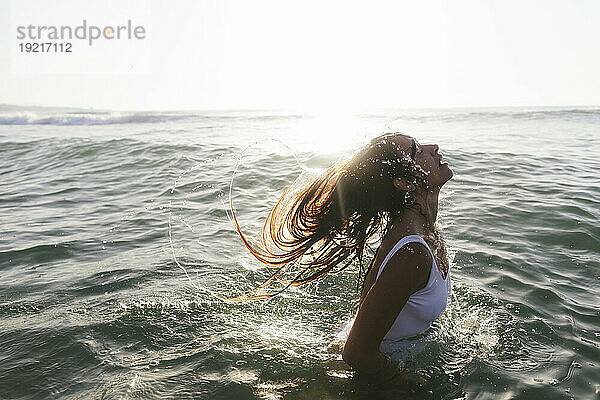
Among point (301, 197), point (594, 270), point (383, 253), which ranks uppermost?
point (301, 197)

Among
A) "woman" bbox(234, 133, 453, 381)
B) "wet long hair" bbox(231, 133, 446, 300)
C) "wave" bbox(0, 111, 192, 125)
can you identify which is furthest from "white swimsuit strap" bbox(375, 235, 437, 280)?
"wave" bbox(0, 111, 192, 125)

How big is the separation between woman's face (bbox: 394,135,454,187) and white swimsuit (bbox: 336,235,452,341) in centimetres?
47

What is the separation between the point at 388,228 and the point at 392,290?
491mm

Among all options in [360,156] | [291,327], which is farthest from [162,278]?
[360,156]

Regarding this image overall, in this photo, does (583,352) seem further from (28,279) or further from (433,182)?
(28,279)

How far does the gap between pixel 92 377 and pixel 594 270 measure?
17.2 feet

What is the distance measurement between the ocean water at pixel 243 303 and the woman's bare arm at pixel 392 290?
0.63m

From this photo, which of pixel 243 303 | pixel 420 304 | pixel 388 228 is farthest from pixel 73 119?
pixel 420 304

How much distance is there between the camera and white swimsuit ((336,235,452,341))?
8.84ft

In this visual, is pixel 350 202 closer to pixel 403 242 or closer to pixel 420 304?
pixel 403 242

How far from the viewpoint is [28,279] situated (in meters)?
5.12

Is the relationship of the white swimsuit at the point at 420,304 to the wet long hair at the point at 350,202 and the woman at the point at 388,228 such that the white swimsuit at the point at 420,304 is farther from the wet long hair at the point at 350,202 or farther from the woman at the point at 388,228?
the wet long hair at the point at 350,202

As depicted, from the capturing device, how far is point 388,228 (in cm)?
296

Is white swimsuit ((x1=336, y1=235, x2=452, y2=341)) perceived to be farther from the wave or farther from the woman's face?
the wave
